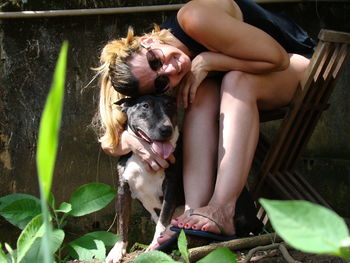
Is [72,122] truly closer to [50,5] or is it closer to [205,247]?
[50,5]

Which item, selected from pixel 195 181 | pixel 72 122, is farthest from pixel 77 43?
pixel 195 181

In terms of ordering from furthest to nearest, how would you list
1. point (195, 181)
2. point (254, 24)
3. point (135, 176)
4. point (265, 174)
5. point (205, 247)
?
point (265, 174) → point (254, 24) → point (135, 176) → point (195, 181) → point (205, 247)

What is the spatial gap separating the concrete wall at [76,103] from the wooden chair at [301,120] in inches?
25.7

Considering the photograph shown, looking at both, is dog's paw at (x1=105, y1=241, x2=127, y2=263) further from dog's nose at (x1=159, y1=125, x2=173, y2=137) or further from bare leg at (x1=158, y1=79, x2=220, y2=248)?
dog's nose at (x1=159, y1=125, x2=173, y2=137)

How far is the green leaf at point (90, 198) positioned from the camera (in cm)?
159

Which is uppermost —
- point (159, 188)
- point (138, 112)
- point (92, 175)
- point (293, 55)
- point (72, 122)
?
point (293, 55)

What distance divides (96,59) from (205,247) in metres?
1.70

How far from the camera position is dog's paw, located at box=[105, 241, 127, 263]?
7.16 feet

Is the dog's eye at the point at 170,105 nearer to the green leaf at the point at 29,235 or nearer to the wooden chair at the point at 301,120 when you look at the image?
the wooden chair at the point at 301,120

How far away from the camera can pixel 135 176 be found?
2303 millimetres

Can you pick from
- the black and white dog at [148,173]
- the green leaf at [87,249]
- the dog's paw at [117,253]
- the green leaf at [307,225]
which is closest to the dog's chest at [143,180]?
the black and white dog at [148,173]

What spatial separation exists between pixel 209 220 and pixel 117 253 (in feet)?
1.44

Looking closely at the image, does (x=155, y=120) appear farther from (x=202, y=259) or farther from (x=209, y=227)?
(x=202, y=259)

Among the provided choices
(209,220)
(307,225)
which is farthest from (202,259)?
(307,225)
